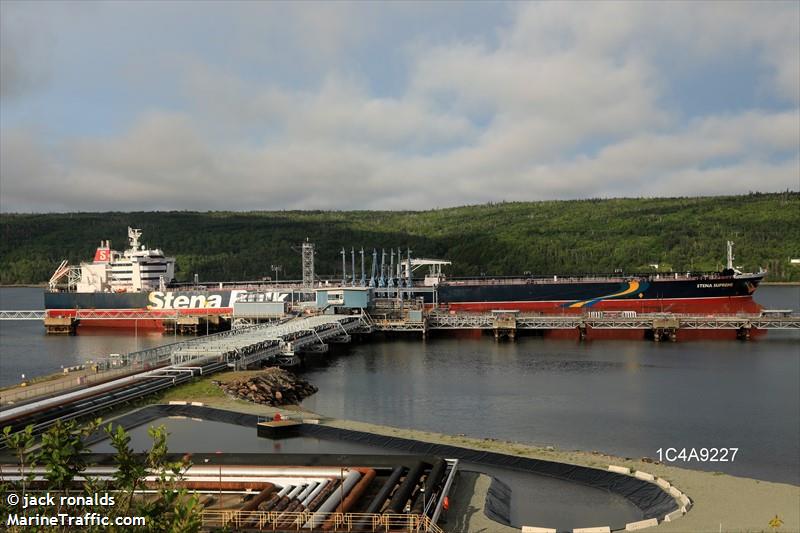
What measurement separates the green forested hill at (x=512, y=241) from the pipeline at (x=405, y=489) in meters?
112

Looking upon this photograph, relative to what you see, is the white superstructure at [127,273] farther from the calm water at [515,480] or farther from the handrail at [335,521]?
the handrail at [335,521]

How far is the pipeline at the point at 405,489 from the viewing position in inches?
632

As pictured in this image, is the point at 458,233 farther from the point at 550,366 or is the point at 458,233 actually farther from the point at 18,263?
the point at 550,366

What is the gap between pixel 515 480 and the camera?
2066cm

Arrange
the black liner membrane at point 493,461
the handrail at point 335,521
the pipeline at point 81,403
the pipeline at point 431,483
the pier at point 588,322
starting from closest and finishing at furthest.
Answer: the handrail at point 335,521, the pipeline at point 431,483, the black liner membrane at point 493,461, the pipeline at point 81,403, the pier at point 588,322

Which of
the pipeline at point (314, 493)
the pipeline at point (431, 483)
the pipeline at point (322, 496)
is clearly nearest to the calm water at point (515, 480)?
the pipeline at point (431, 483)

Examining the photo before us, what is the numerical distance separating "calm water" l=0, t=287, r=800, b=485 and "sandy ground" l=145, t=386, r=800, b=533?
358 cm

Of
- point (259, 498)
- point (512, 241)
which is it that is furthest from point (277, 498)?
point (512, 241)

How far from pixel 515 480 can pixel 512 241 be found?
133169mm

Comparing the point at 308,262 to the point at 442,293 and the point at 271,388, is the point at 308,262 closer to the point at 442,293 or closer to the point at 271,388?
the point at 442,293

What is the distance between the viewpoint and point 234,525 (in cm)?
1541

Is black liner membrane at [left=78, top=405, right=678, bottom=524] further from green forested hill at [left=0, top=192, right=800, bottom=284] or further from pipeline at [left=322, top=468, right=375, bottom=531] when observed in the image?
green forested hill at [left=0, top=192, right=800, bottom=284]

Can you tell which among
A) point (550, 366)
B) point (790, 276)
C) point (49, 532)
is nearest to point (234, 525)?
point (49, 532)

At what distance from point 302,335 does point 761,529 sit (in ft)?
128
